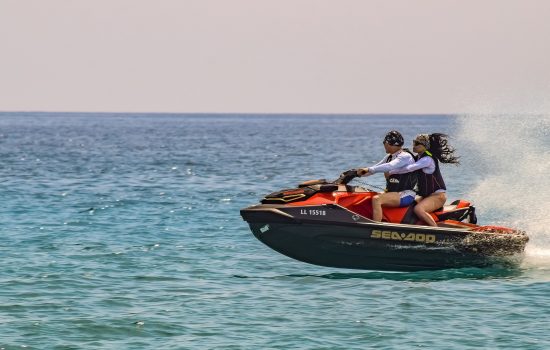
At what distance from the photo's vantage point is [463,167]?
45000 millimetres

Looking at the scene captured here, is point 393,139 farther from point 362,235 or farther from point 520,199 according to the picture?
point 520,199

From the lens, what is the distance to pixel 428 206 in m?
15.0

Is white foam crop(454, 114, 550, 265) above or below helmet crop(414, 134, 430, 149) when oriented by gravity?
below

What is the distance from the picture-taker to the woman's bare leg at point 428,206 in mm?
14930

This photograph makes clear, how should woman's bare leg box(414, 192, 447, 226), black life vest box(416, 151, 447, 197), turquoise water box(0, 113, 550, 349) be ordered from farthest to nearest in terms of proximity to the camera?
1. black life vest box(416, 151, 447, 197)
2. woman's bare leg box(414, 192, 447, 226)
3. turquoise water box(0, 113, 550, 349)

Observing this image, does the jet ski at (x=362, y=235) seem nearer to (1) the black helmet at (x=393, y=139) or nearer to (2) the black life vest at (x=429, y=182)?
(2) the black life vest at (x=429, y=182)

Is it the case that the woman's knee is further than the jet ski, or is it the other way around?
the woman's knee

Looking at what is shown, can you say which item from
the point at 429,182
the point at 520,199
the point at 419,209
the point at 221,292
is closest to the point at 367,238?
the point at 419,209

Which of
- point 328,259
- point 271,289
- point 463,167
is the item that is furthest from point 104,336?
point 463,167

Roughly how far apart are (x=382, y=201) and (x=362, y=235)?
0.57m

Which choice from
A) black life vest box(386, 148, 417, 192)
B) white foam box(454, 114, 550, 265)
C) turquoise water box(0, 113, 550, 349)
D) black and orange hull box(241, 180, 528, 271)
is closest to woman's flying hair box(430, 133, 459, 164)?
black life vest box(386, 148, 417, 192)

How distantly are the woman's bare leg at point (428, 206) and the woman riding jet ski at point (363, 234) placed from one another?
106 millimetres

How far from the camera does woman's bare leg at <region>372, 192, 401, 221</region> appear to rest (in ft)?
48.6

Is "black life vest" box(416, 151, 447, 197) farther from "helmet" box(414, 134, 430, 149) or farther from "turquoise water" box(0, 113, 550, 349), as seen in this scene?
"turquoise water" box(0, 113, 550, 349)
